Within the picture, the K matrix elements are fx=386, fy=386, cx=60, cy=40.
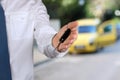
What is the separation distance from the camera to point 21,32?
3.20 ft

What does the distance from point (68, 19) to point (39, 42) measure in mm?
1262

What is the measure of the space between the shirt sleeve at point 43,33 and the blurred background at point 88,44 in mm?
1130

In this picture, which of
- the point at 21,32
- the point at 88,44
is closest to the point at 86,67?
the point at 88,44

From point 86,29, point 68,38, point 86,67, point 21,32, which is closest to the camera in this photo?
point 68,38

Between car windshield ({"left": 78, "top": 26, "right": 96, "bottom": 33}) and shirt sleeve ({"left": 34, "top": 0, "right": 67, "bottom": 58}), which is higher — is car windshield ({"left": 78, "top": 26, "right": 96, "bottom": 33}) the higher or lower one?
the lower one

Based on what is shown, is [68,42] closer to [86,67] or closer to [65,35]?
[65,35]

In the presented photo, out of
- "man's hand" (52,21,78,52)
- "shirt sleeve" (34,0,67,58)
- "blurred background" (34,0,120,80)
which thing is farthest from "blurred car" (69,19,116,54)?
"man's hand" (52,21,78,52)

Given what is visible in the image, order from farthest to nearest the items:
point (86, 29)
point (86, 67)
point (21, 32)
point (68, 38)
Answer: point (86, 67) < point (86, 29) < point (21, 32) < point (68, 38)

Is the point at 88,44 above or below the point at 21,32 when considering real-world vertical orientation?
below

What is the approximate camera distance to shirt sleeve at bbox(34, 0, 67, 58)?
36.5 inches

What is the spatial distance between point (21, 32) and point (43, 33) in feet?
0.20

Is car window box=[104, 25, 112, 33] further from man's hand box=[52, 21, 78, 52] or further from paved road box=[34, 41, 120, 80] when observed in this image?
man's hand box=[52, 21, 78, 52]

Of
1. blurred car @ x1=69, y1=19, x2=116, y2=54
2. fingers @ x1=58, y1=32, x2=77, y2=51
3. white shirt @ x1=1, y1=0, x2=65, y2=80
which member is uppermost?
fingers @ x1=58, y1=32, x2=77, y2=51

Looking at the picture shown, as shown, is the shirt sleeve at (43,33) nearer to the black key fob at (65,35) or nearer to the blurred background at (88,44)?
the black key fob at (65,35)
